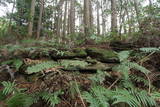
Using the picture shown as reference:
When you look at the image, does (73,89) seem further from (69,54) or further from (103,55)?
(103,55)

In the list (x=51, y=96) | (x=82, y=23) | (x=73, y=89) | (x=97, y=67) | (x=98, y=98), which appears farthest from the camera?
(x=82, y=23)

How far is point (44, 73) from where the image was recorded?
8.07 ft

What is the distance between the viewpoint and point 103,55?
322 cm

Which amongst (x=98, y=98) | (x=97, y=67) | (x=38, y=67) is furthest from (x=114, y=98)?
(x=38, y=67)

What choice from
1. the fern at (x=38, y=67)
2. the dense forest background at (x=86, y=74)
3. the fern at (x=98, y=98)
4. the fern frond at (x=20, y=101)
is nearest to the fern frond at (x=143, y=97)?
the dense forest background at (x=86, y=74)

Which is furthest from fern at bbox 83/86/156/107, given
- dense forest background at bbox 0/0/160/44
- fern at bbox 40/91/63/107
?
dense forest background at bbox 0/0/160/44

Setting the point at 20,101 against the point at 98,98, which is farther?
the point at 20,101

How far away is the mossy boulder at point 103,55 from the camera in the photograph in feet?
10.1

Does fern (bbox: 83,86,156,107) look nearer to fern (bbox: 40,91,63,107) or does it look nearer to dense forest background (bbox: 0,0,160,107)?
dense forest background (bbox: 0,0,160,107)

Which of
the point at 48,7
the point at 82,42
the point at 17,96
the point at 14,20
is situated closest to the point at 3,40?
the point at 82,42

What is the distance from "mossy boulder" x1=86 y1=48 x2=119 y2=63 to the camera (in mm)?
3075

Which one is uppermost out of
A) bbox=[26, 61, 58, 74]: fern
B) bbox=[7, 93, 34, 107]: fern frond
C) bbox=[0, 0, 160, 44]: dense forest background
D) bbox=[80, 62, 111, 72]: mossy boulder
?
bbox=[0, 0, 160, 44]: dense forest background

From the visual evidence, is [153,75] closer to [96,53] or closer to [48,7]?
[96,53]

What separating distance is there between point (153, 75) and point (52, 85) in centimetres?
193
